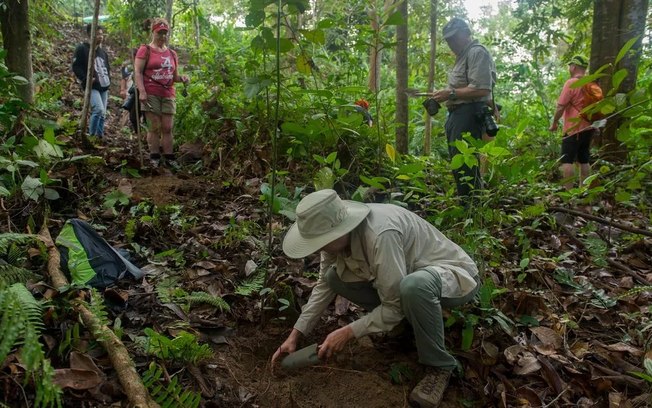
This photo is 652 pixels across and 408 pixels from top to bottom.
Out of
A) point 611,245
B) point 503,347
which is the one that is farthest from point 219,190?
point 611,245

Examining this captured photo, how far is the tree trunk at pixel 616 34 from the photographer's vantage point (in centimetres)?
567

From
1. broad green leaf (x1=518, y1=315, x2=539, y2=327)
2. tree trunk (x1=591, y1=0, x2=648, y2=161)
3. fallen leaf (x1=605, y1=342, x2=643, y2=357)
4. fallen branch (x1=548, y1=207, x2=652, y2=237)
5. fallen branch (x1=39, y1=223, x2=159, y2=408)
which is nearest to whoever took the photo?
fallen branch (x1=39, y1=223, x2=159, y2=408)

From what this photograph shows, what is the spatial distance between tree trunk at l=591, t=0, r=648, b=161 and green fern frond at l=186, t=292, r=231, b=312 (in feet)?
15.5

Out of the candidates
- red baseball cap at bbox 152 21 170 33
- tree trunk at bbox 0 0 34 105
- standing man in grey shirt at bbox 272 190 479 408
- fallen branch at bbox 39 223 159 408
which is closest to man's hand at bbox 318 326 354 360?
standing man in grey shirt at bbox 272 190 479 408

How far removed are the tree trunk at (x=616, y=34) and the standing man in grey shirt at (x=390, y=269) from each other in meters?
3.89

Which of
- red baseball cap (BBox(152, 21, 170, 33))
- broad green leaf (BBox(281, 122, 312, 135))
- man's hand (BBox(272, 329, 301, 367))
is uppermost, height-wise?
red baseball cap (BBox(152, 21, 170, 33))

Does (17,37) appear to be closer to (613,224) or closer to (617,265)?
(613,224)

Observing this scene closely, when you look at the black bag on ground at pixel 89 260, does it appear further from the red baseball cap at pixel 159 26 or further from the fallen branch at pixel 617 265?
the fallen branch at pixel 617 265

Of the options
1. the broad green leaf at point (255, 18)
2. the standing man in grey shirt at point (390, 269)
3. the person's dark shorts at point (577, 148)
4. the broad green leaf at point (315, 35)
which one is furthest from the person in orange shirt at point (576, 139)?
the broad green leaf at point (255, 18)

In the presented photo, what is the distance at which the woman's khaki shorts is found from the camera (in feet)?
18.8

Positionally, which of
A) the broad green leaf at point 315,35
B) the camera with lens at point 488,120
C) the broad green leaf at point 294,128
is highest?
the broad green leaf at point 315,35

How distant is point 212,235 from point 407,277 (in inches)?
79.0

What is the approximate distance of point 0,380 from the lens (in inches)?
76.4

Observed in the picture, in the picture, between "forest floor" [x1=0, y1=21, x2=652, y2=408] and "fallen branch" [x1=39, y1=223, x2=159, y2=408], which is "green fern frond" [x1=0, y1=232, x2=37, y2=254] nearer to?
"fallen branch" [x1=39, y1=223, x2=159, y2=408]
